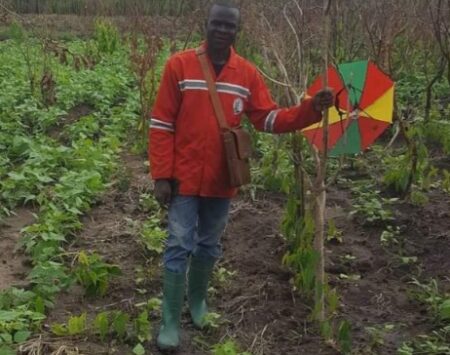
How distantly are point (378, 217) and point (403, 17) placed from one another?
4.46 m

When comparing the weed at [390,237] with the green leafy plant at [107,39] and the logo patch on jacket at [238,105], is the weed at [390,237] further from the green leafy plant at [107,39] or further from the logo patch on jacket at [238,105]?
the green leafy plant at [107,39]

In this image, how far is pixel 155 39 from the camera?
29.9 feet

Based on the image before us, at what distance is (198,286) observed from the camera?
3971 mm

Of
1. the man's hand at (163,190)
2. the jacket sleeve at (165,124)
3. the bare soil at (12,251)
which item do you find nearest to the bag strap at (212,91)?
the jacket sleeve at (165,124)

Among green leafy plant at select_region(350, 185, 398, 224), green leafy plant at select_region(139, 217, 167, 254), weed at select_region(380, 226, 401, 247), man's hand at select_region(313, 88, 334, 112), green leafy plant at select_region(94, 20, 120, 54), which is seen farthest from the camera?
green leafy plant at select_region(94, 20, 120, 54)

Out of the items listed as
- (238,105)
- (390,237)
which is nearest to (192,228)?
(238,105)

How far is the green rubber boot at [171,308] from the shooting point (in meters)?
3.66

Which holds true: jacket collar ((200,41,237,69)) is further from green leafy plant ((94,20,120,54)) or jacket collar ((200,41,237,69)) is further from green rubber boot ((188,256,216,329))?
green leafy plant ((94,20,120,54))

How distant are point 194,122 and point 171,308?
91cm

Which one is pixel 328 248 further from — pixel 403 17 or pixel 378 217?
pixel 403 17

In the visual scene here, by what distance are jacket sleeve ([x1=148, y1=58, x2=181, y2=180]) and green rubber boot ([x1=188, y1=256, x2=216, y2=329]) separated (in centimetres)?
57

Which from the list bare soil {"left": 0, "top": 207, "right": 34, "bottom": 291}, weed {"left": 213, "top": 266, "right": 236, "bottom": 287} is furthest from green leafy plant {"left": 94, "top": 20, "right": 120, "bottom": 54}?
weed {"left": 213, "top": 266, "right": 236, "bottom": 287}

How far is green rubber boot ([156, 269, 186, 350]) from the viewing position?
12.0 feet

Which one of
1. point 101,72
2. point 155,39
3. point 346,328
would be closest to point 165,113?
point 346,328
